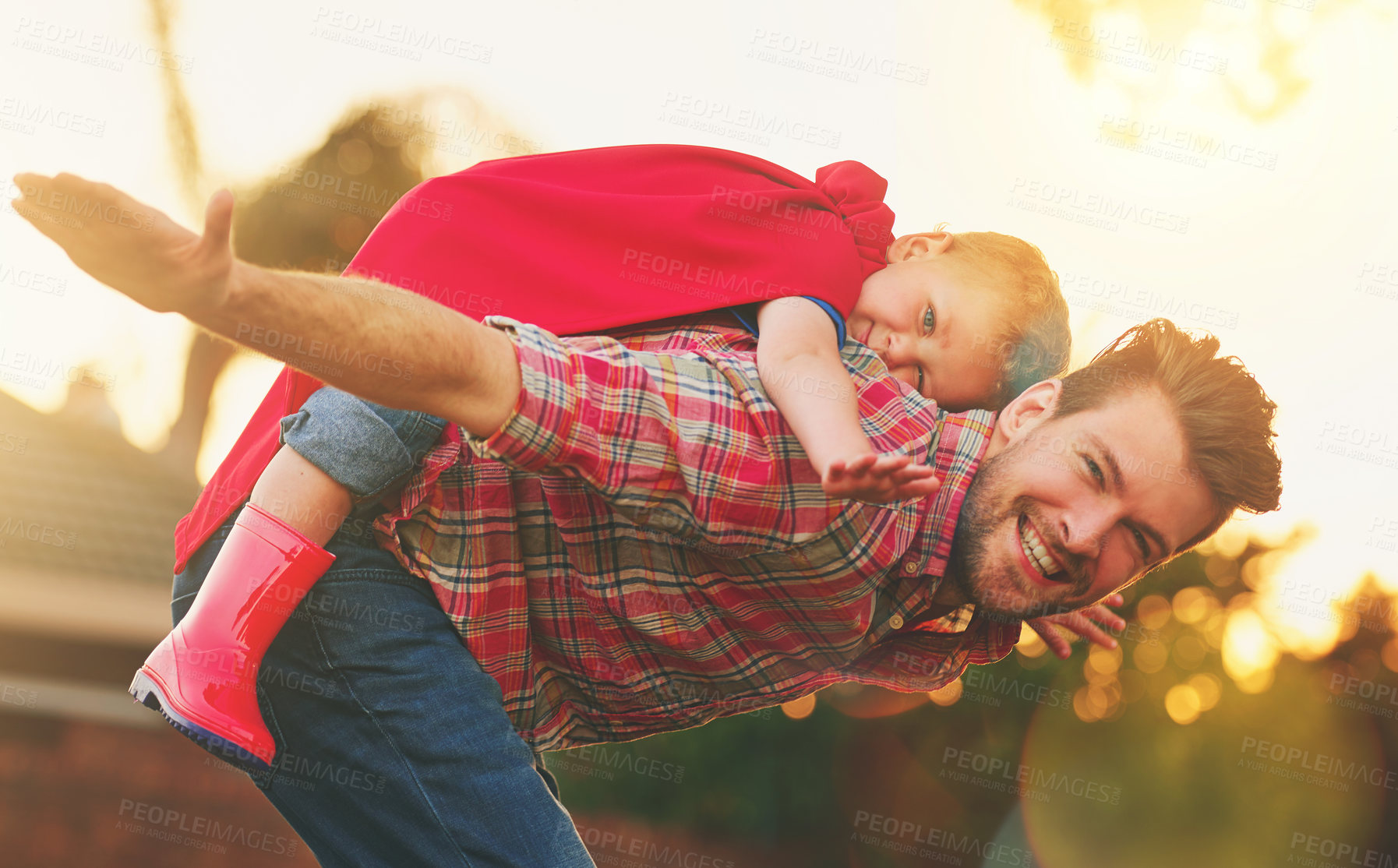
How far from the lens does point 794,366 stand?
1448mm

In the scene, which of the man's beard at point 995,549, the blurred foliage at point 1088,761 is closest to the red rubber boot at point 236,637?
the man's beard at point 995,549

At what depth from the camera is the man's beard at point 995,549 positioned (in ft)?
5.50

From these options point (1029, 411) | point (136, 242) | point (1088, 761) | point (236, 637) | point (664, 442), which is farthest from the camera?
point (1088, 761)

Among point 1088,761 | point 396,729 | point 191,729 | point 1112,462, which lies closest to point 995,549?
point 1112,462

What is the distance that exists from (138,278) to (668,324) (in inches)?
34.0

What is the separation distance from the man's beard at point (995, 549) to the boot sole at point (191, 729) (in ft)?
4.04

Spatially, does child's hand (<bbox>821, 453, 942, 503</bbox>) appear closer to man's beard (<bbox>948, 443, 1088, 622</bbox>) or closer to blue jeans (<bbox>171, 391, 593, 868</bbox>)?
man's beard (<bbox>948, 443, 1088, 622</bbox>)

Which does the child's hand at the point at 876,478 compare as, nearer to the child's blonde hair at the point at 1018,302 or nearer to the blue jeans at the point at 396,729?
the blue jeans at the point at 396,729

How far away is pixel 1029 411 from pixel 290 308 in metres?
1.36

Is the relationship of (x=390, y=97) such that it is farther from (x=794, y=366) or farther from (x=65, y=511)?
(x=794, y=366)

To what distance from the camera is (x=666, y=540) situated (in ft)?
5.09

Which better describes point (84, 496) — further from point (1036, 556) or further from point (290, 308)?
point (1036, 556)

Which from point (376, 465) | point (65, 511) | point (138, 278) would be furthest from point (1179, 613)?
point (65, 511)

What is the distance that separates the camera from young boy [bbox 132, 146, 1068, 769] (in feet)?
4.63
